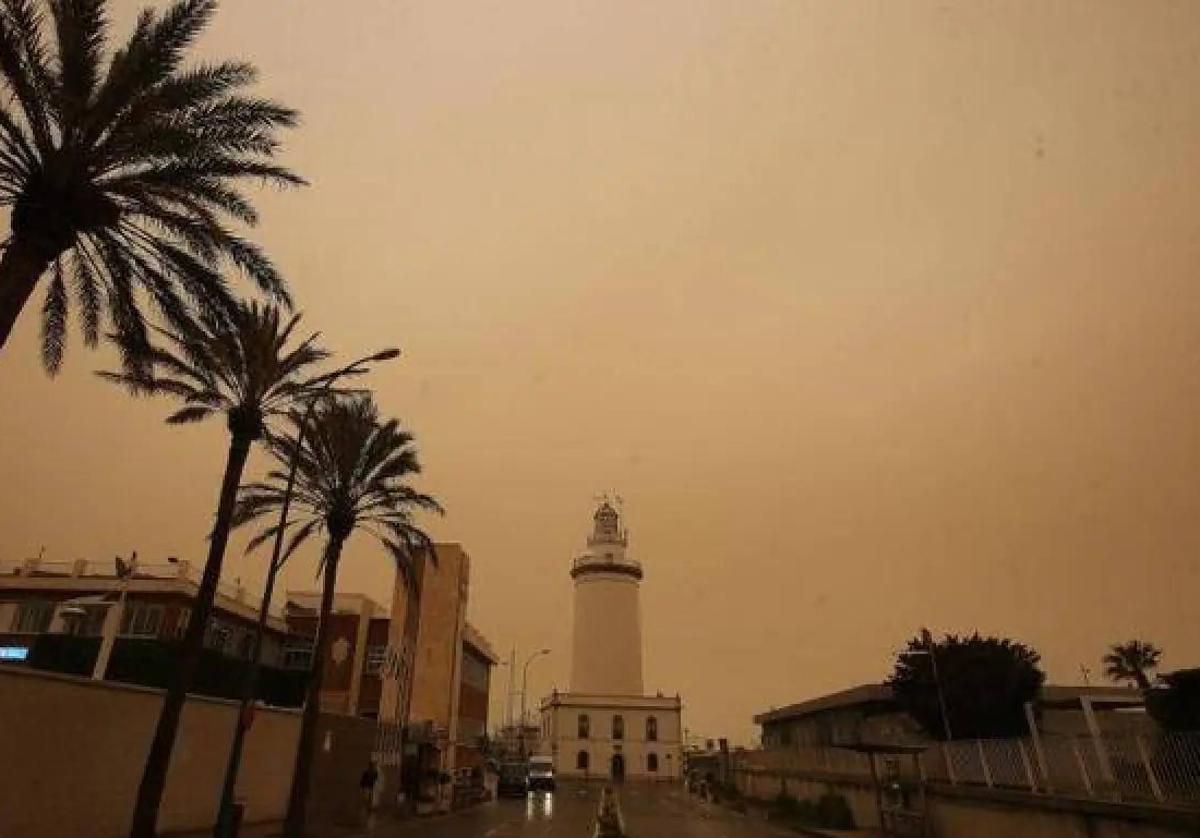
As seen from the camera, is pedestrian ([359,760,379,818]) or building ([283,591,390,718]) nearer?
pedestrian ([359,760,379,818])

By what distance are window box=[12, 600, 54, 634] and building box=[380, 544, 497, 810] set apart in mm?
16694

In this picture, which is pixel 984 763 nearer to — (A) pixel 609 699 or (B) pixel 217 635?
(B) pixel 217 635

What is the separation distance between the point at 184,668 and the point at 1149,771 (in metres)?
19.1

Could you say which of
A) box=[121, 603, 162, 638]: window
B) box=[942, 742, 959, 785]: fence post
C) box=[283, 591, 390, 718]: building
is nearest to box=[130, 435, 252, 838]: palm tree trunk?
box=[942, 742, 959, 785]: fence post

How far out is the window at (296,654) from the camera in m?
52.2

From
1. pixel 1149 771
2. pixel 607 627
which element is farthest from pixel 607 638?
pixel 1149 771

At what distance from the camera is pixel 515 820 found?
32.4 metres

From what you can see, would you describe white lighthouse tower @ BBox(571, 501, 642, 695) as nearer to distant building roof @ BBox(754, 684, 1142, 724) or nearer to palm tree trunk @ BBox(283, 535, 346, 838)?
distant building roof @ BBox(754, 684, 1142, 724)

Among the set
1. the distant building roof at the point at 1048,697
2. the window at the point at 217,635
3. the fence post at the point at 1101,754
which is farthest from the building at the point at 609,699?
the fence post at the point at 1101,754

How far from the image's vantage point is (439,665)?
5534 cm

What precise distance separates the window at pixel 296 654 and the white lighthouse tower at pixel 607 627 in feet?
127

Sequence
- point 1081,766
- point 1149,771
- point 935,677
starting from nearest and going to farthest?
point 1149,771 < point 1081,766 < point 935,677

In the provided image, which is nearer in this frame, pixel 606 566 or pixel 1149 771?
pixel 1149 771

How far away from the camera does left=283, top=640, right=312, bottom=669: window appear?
52.2 meters
